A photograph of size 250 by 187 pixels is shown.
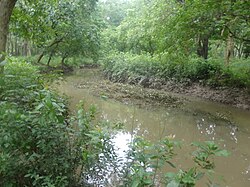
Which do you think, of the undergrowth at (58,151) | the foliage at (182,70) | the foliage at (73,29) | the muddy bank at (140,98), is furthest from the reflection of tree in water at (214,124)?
the foliage at (73,29)

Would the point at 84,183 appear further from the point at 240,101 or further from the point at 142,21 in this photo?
the point at 142,21

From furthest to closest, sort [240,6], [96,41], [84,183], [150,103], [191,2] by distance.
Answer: [96,41]
[150,103]
[191,2]
[240,6]
[84,183]

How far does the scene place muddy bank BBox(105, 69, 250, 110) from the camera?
1059 centimetres

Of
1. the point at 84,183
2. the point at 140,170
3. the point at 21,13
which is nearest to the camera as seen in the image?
the point at 140,170

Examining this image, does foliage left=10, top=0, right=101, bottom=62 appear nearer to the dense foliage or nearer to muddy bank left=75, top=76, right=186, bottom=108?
the dense foliage

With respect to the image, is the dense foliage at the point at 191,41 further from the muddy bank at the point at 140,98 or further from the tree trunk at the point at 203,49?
the muddy bank at the point at 140,98

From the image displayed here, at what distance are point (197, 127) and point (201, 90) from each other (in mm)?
5392

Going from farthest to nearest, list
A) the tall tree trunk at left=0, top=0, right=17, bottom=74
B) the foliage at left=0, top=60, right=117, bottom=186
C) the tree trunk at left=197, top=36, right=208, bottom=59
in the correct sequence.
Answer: the tree trunk at left=197, top=36, right=208, bottom=59 < the tall tree trunk at left=0, top=0, right=17, bottom=74 < the foliage at left=0, top=60, right=117, bottom=186

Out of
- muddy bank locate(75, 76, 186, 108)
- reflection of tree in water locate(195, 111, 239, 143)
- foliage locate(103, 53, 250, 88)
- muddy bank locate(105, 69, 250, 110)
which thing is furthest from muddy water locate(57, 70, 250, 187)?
foliage locate(103, 53, 250, 88)

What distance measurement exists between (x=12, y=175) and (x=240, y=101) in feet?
31.4

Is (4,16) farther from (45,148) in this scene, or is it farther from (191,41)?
(191,41)

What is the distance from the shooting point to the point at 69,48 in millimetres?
20109

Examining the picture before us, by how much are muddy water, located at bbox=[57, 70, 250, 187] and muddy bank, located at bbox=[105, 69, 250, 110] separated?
1.90 ft

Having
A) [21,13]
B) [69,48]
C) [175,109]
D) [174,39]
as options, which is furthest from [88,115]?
[69,48]
